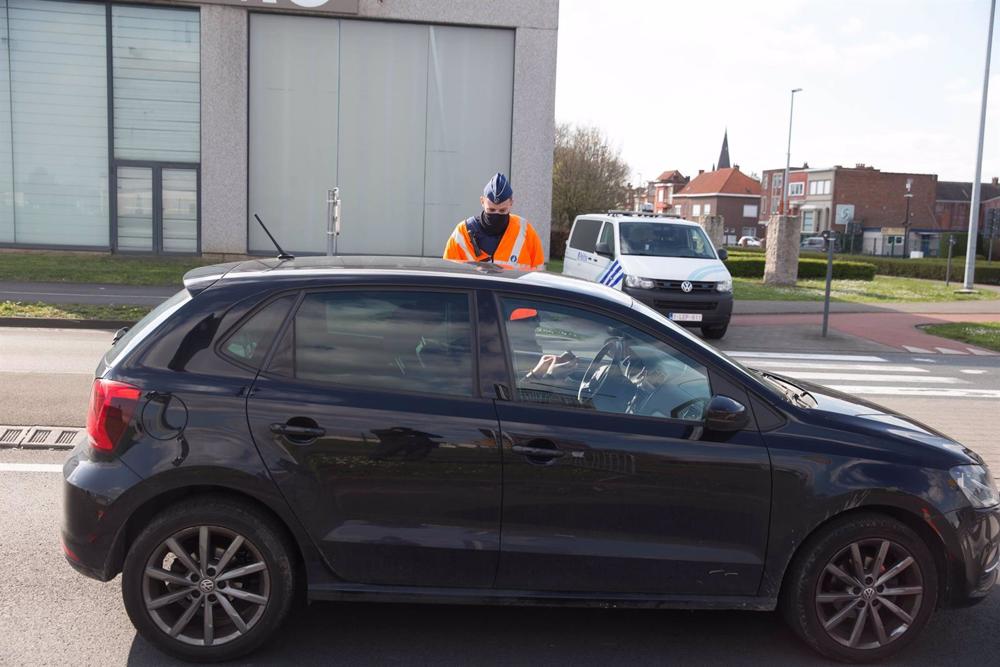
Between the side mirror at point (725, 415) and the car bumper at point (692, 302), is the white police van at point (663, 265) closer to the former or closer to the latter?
the car bumper at point (692, 302)

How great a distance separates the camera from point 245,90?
23.2m

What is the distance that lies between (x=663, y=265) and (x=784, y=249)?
15225 millimetres

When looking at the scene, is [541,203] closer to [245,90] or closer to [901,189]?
[245,90]

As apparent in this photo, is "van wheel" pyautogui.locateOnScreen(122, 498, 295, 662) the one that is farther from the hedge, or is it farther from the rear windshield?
the hedge

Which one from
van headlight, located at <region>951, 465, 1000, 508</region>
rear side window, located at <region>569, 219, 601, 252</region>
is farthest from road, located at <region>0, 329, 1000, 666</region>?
rear side window, located at <region>569, 219, 601, 252</region>

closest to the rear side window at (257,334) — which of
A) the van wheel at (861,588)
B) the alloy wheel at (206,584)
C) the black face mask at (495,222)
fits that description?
the alloy wheel at (206,584)

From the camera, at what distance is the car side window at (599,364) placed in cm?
391

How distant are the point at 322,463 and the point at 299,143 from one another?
21.1 m

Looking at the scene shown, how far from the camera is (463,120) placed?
78.3 feet

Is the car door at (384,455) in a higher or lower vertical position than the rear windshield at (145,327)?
lower

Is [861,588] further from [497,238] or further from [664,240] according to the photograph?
[664,240]

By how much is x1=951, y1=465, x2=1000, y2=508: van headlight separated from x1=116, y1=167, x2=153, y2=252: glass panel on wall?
23025 millimetres

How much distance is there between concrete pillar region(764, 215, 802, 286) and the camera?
28438 millimetres

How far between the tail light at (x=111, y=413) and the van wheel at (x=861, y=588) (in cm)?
284
